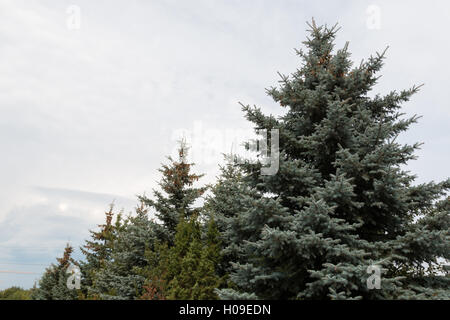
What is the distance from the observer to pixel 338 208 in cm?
719

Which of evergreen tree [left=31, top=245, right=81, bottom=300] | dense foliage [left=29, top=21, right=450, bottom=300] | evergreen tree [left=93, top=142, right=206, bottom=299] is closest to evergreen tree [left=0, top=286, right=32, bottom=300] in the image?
evergreen tree [left=31, top=245, right=81, bottom=300]

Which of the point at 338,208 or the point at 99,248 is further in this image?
the point at 99,248

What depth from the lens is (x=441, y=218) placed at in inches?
262

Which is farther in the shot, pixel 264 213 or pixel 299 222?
pixel 264 213

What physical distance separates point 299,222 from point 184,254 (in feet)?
15.4

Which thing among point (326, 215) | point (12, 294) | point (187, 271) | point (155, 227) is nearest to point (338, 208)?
point (326, 215)

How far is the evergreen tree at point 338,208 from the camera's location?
5.97 meters

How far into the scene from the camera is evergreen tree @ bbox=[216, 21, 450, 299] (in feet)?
19.6

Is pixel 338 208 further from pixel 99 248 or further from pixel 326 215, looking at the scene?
pixel 99 248

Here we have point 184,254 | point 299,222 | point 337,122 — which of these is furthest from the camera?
point 184,254
